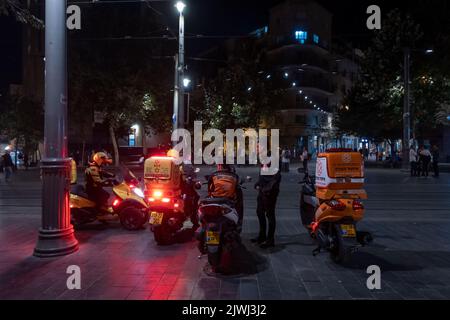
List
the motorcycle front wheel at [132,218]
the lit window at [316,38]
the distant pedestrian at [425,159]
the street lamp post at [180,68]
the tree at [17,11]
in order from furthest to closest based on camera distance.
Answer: the lit window at [316,38], the distant pedestrian at [425,159], the street lamp post at [180,68], the motorcycle front wheel at [132,218], the tree at [17,11]

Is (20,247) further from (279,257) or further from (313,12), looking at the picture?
(313,12)

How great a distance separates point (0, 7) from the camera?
253 inches

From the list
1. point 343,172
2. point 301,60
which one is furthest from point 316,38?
point 343,172

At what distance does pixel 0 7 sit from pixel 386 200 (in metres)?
11.6

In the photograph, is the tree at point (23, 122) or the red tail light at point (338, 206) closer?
the red tail light at point (338, 206)

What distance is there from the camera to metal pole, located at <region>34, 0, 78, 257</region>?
658cm

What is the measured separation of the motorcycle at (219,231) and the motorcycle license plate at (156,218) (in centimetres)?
137

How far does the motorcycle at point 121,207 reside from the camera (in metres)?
8.57

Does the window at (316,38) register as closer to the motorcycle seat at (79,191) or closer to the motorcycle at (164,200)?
the motorcycle seat at (79,191)

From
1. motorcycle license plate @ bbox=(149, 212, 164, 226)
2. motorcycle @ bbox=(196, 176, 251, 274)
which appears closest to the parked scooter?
motorcycle @ bbox=(196, 176, 251, 274)

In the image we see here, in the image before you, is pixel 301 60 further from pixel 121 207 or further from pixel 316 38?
pixel 121 207

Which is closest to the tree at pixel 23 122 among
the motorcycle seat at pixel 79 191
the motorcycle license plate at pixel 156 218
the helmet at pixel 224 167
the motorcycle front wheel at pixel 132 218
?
the motorcycle seat at pixel 79 191

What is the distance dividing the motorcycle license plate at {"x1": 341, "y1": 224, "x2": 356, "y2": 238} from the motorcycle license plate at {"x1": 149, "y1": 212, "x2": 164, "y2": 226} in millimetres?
2955
